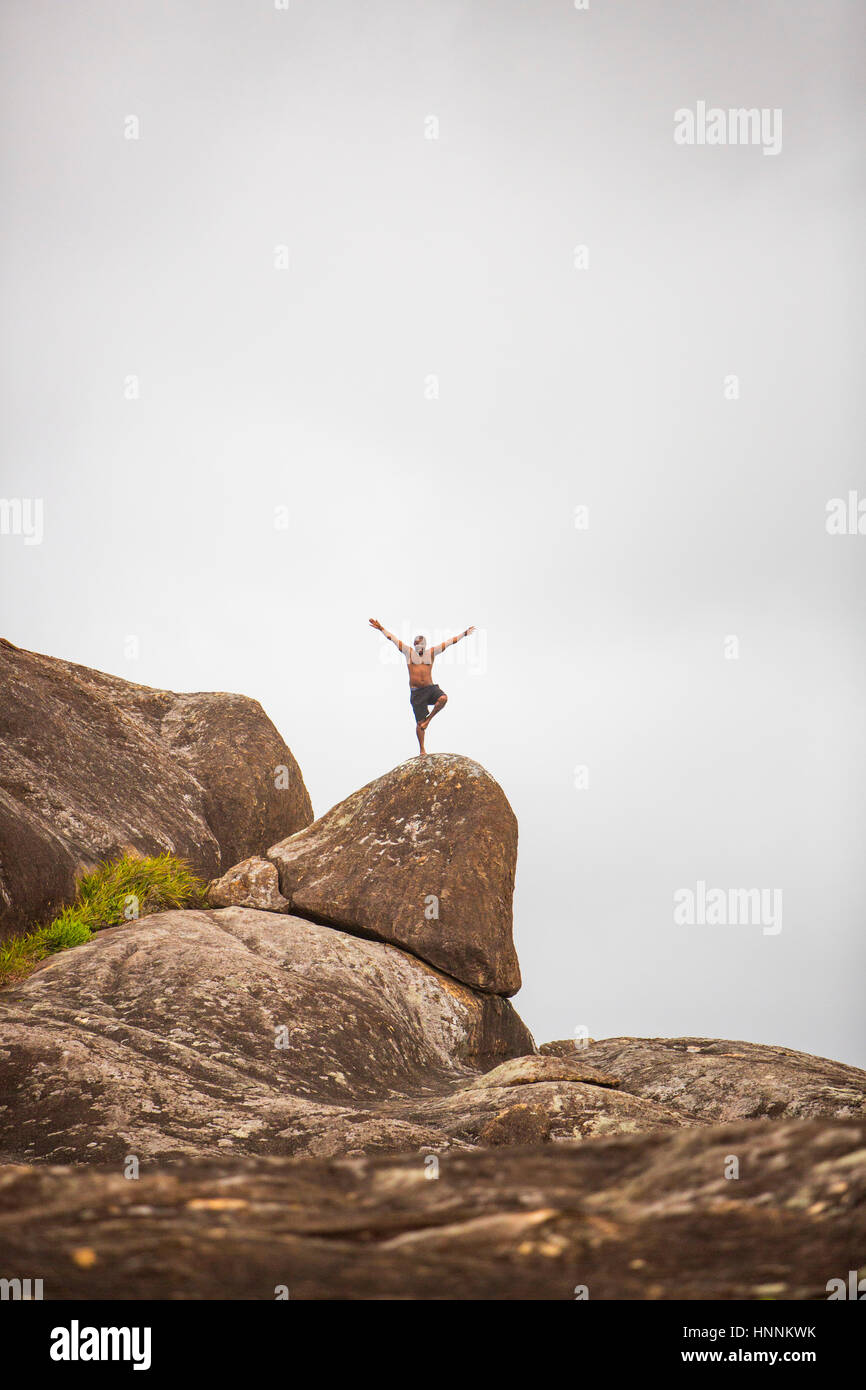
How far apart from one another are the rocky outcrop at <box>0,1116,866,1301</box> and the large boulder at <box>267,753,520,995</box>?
14879 mm

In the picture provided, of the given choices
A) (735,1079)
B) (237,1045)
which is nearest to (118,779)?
(237,1045)

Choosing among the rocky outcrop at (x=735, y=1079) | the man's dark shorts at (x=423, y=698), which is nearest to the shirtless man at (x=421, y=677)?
the man's dark shorts at (x=423, y=698)

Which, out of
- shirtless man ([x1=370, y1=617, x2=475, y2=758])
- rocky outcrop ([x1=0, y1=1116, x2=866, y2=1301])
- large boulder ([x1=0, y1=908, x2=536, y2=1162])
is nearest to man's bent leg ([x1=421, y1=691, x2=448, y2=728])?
shirtless man ([x1=370, y1=617, x2=475, y2=758])

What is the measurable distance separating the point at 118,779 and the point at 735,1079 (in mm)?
12709

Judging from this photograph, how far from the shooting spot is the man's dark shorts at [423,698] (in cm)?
2197

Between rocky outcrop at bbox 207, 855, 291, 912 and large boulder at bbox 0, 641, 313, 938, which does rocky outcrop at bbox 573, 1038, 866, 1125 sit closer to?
rocky outcrop at bbox 207, 855, 291, 912

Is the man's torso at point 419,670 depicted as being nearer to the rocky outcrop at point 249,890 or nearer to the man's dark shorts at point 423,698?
the man's dark shorts at point 423,698

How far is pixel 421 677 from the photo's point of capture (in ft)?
71.7

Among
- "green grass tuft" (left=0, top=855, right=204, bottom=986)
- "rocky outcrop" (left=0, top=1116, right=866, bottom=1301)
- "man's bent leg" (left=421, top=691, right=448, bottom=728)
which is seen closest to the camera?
"rocky outcrop" (left=0, top=1116, right=866, bottom=1301)

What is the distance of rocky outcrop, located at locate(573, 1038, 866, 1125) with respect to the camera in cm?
1350

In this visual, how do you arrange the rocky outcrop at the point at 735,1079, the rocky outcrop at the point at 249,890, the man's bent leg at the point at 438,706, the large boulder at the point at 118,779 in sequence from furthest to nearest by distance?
the man's bent leg at the point at 438,706 → the rocky outcrop at the point at 249,890 → the large boulder at the point at 118,779 → the rocky outcrop at the point at 735,1079

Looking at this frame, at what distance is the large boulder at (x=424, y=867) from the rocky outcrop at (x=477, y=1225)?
14879 millimetres

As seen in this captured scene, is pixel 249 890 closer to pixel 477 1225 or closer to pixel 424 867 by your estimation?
pixel 424 867

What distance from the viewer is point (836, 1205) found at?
8.04 feet
